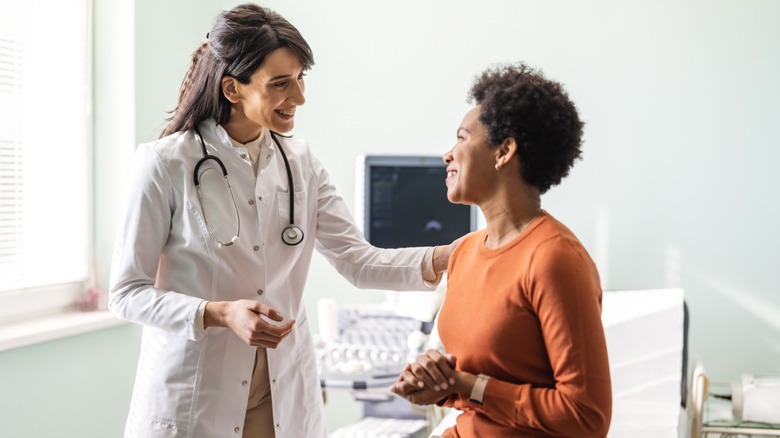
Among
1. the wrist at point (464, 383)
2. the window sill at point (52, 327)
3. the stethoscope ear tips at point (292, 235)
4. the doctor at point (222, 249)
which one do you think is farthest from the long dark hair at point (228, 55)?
the window sill at point (52, 327)

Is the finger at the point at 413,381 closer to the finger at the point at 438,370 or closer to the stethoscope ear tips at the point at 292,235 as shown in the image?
the finger at the point at 438,370

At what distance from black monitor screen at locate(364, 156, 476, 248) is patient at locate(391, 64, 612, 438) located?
1607 millimetres

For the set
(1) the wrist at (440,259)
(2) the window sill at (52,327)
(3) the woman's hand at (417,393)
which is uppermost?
(1) the wrist at (440,259)

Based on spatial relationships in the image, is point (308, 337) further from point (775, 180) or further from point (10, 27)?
point (775, 180)

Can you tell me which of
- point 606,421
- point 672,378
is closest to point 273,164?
point 606,421

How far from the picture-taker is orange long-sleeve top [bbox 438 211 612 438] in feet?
3.40

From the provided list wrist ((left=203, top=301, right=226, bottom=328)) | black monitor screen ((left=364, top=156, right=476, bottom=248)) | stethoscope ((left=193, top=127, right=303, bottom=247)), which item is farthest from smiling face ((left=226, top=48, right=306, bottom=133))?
black monitor screen ((left=364, top=156, right=476, bottom=248))

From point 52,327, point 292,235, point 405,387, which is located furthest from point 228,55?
point 52,327

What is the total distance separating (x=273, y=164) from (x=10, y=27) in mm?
1441

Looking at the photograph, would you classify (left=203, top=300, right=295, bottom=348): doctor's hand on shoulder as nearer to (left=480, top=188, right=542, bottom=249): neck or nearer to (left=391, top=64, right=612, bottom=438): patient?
(left=391, top=64, right=612, bottom=438): patient

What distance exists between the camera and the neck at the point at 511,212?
1.20 m

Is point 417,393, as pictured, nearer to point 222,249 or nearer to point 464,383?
point 464,383

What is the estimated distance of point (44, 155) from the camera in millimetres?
2738

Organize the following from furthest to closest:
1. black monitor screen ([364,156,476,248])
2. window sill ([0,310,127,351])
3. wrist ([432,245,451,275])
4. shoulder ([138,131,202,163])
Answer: black monitor screen ([364,156,476,248]), window sill ([0,310,127,351]), wrist ([432,245,451,275]), shoulder ([138,131,202,163])
